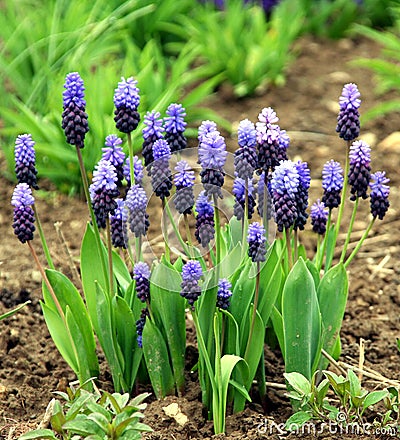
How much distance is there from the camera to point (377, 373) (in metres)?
3.22

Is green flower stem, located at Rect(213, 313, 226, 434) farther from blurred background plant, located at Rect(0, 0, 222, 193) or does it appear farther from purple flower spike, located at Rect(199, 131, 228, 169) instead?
blurred background plant, located at Rect(0, 0, 222, 193)

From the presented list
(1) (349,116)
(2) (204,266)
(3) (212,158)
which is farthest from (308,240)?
(3) (212,158)

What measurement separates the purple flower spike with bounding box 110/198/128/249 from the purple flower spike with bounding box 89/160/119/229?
20 cm

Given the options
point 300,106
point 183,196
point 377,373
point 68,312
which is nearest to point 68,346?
point 68,312

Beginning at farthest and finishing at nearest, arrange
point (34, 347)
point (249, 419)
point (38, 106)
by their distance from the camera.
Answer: point (38, 106)
point (34, 347)
point (249, 419)

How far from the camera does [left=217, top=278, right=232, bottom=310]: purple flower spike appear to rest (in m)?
2.76

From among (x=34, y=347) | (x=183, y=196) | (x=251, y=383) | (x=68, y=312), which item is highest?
(x=183, y=196)

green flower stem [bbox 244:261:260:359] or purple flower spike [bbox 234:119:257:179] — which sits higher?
purple flower spike [bbox 234:119:257:179]

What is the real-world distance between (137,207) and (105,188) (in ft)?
0.39

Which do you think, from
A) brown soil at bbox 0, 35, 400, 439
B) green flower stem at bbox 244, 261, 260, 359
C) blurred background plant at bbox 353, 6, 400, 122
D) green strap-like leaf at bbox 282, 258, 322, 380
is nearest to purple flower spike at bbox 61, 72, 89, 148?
green flower stem at bbox 244, 261, 260, 359

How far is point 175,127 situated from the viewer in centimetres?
283

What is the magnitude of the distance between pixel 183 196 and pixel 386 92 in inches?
141

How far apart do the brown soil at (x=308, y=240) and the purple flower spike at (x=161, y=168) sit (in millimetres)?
765

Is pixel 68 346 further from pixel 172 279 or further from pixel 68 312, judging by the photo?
pixel 172 279
